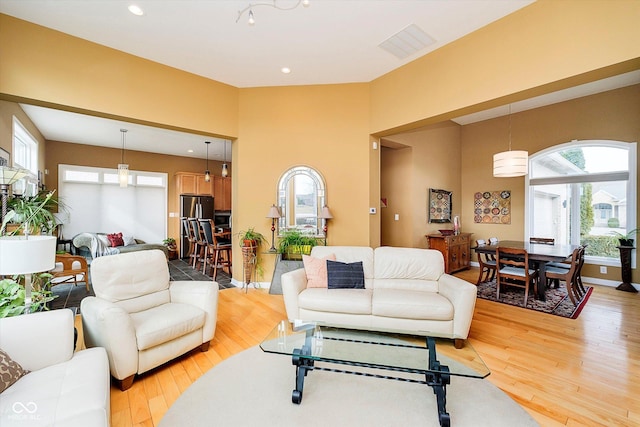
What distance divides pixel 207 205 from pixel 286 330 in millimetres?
6489

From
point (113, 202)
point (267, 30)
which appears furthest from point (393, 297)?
point (113, 202)

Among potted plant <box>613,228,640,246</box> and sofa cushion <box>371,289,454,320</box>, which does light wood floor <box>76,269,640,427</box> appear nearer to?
sofa cushion <box>371,289,454,320</box>

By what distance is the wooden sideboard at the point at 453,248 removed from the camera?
5.75 metres

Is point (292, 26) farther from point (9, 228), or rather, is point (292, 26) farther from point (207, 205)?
point (207, 205)

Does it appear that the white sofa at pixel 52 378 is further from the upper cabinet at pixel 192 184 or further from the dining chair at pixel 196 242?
the upper cabinet at pixel 192 184

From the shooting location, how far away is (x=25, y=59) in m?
2.96

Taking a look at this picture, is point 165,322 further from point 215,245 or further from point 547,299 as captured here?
point 547,299

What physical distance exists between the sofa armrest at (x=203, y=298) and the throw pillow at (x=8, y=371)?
1220mm

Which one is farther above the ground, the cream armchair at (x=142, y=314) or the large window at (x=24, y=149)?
the large window at (x=24, y=149)

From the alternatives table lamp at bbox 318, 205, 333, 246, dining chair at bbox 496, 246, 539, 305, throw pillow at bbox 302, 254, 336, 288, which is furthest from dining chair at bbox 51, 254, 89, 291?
dining chair at bbox 496, 246, 539, 305

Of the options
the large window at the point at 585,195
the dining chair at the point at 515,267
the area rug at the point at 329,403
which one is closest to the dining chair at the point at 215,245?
the area rug at the point at 329,403

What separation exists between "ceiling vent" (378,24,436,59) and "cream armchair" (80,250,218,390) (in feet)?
11.5

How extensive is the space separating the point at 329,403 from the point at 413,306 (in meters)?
1.26

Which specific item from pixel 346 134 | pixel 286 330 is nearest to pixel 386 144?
pixel 346 134
